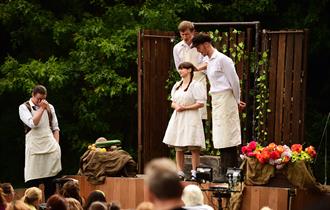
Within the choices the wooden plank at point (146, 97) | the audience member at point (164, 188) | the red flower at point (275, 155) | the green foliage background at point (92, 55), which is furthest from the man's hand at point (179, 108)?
the audience member at point (164, 188)

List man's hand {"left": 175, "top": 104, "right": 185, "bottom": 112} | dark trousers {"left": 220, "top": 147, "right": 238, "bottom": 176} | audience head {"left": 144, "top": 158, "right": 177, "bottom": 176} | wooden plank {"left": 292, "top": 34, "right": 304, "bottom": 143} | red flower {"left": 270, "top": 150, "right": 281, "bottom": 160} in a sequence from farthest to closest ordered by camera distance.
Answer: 1. wooden plank {"left": 292, "top": 34, "right": 304, "bottom": 143}
2. man's hand {"left": 175, "top": 104, "right": 185, "bottom": 112}
3. dark trousers {"left": 220, "top": 147, "right": 238, "bottom": 176}
4. red flower {"left": 270, "top": 150, "right": 281, "bottom": 160}
5. audience head {"left": 144, "top": 158, "right": 177, "bottom": 176}

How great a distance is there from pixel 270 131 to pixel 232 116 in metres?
1.62

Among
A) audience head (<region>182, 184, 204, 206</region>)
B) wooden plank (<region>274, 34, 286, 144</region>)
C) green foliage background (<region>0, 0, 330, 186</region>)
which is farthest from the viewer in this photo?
green foliage background (<region>0, 0, 330, 186</region>)

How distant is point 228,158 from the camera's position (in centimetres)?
1102

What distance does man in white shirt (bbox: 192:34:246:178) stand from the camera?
10.8 meters

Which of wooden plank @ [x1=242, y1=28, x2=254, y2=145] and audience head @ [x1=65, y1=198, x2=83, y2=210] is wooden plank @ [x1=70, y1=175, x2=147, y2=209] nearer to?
wooden plank @ [x1=242, y1=28, x2=254, y2=145]

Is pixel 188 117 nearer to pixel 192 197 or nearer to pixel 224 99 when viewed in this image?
pixel 224 99

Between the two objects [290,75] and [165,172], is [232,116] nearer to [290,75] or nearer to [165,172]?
[290,75]

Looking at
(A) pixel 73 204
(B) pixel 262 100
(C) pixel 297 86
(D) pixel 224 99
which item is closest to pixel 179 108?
(D) pixel 224 99

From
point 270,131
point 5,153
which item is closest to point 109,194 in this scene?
point 270,131

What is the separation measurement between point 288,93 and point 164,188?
25.1 feet

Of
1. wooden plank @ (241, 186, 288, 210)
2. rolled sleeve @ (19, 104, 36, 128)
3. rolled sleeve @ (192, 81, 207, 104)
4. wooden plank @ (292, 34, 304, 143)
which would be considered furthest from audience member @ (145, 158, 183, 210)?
wooden plank @ (292, 34, 304, 143)

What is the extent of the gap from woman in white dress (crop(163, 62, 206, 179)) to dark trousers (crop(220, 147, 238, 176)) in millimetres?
310

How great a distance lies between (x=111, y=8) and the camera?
51.2ft
